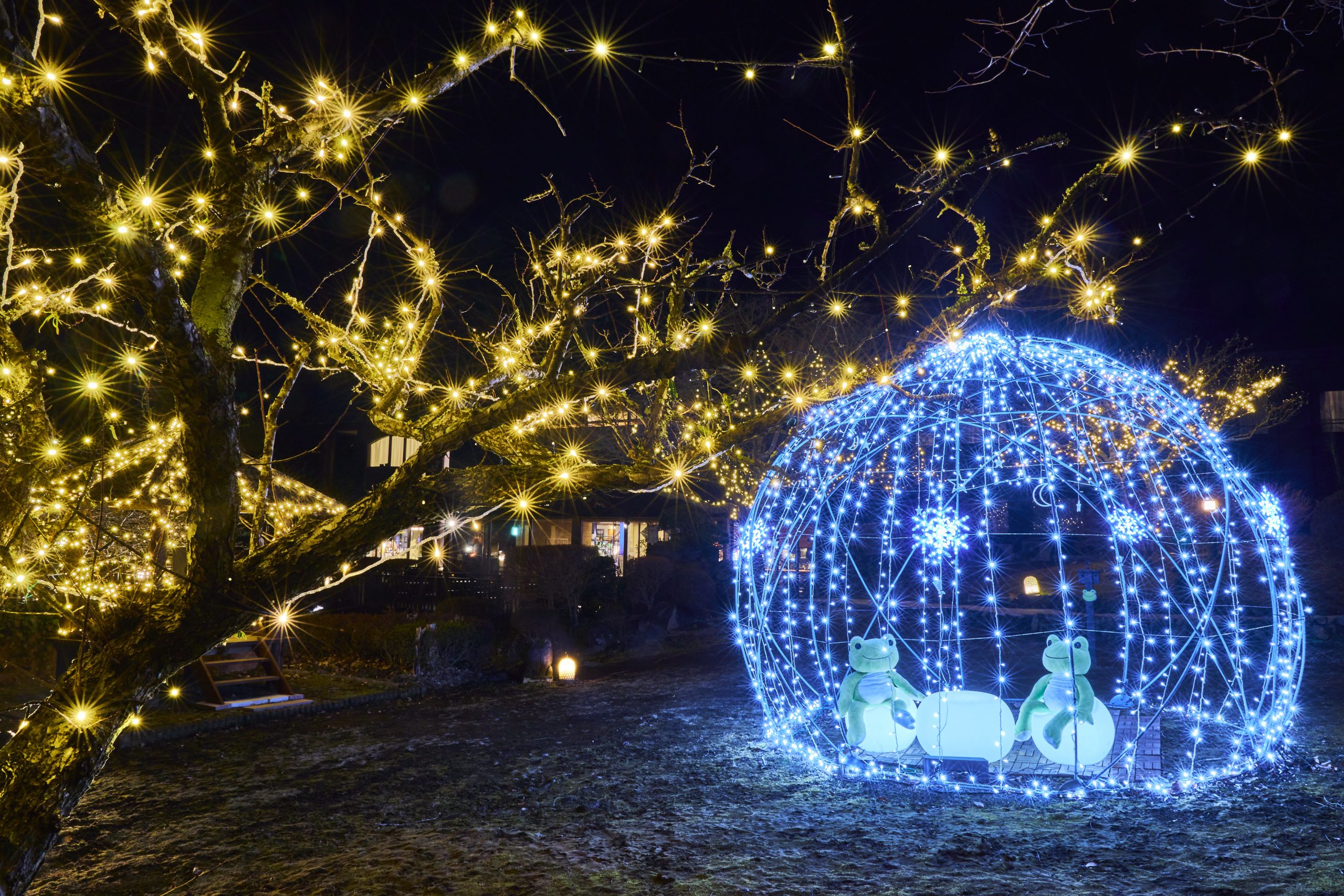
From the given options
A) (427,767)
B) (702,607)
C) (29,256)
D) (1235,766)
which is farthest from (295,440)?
(1235,766)

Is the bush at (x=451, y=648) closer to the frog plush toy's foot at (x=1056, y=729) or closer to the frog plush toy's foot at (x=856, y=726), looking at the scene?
the frog plush toy's foot at (x=856, y=726)

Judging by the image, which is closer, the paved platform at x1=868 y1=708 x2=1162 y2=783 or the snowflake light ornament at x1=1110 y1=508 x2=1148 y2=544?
the snowflake light ornament at x1=1110 y1=508 x2=1148 y2=544

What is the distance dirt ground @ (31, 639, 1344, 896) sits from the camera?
445 centimetres

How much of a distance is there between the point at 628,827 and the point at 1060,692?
10.8ft

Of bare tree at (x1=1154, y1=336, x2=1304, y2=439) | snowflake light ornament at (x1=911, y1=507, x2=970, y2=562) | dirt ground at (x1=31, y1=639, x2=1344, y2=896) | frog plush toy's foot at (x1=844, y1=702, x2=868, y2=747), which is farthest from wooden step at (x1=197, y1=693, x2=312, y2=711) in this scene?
bare tree at (x1=1154, y1=336, x2=1304, y2=439)

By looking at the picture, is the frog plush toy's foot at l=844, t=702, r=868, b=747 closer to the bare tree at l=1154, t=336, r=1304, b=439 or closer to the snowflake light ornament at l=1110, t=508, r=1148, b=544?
the snowflake light ornament at l=1110, t=508, r=1148, b=544

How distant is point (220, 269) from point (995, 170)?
4.47 m

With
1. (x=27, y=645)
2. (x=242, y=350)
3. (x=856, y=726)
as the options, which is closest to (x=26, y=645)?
(x=27, y=645)

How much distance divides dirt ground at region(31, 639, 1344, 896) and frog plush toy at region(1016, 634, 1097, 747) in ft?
1.92

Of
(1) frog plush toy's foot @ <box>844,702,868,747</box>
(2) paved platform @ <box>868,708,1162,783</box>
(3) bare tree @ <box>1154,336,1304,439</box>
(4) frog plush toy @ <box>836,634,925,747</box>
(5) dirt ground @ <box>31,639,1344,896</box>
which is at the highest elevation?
(3) bare tree @ <box>1154,336,1304,439</box>

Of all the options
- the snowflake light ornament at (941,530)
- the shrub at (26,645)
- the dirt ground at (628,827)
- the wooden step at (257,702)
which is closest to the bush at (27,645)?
the shrub at (26,645)

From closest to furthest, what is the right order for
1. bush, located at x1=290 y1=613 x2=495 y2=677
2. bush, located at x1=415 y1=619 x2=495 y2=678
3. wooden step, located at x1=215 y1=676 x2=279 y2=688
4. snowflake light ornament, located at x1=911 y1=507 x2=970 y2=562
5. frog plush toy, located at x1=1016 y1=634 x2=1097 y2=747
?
frog plush toy, located at x1=1016 y1=634 x2=1097 y2=747 → snowflake light ornament, located at x1=911 y1=507 x2=970 y2=562 → wooden step, located at x1=215 y1=676 x2=279 y2=688 → bush, located at x1=415 y1=619 x2=495 y2=678 → bush, located at x1=290 y1=613 x2=495 y2=677

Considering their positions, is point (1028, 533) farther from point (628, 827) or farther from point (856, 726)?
point (628, 827)

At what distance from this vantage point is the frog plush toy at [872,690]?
6.59 metres
